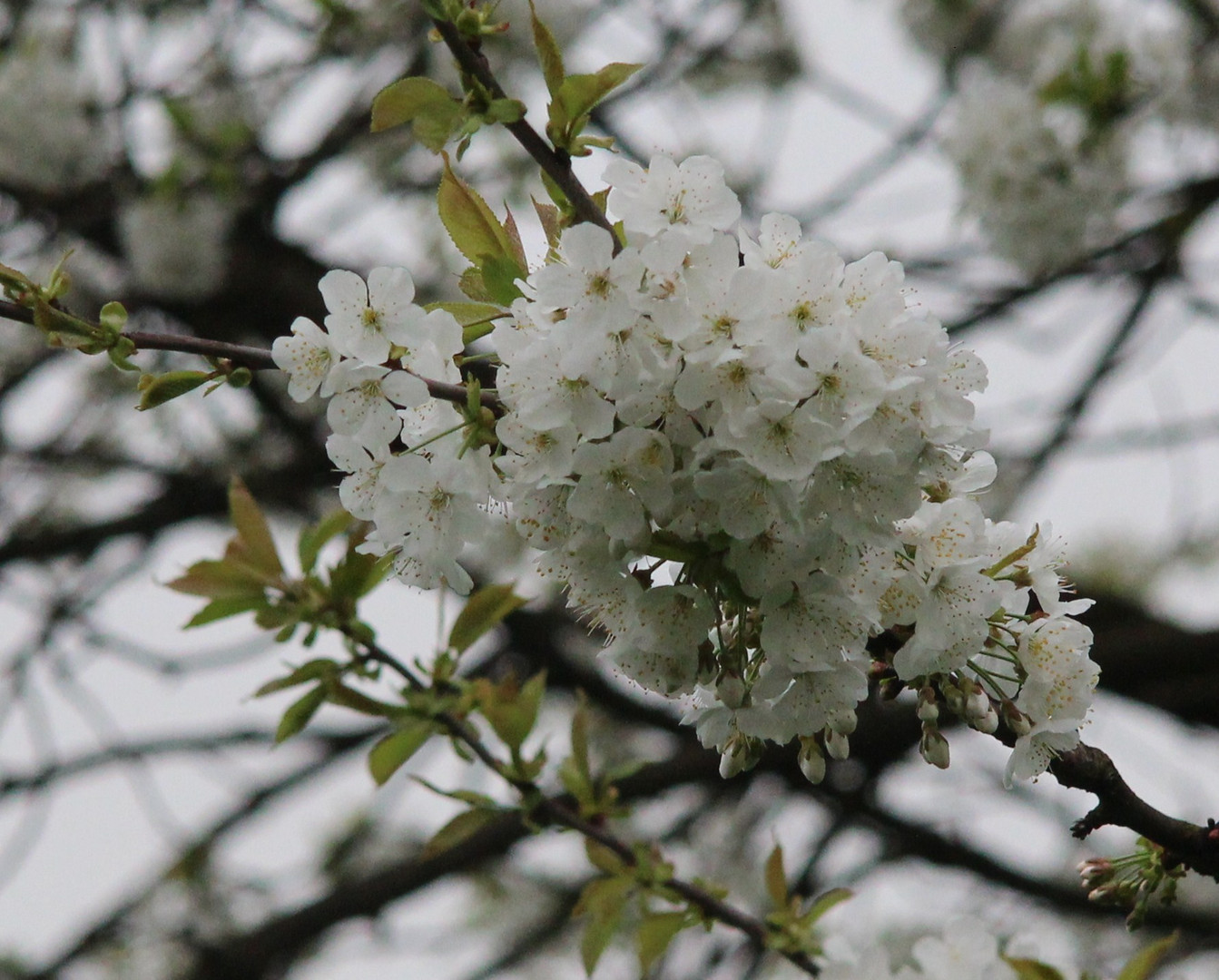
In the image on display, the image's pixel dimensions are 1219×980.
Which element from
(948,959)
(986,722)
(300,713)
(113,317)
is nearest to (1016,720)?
(986,722)

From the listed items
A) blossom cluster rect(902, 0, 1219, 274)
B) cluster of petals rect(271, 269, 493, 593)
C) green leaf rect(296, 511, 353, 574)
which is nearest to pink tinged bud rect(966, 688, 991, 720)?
cluster of petals rect(271, 269, 493, 593)

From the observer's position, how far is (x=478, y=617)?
1775 mm

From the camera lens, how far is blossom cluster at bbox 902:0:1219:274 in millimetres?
3883

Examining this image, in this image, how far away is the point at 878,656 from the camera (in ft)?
4.48

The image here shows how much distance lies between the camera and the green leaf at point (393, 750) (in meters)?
1.64

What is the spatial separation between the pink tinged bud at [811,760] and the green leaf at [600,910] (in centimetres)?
48

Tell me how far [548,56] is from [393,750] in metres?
0.91

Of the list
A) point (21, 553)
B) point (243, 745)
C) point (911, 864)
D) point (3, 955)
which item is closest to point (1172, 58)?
point (911, 864)

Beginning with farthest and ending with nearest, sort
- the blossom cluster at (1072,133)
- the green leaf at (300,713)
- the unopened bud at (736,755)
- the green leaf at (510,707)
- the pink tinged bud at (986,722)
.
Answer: the blossom cluster at (1072,133)
the green leaf at (510,707)
the green leaf at (300,713)
the unopened bud at (736,755)
the pink tinged bud at (986,722)

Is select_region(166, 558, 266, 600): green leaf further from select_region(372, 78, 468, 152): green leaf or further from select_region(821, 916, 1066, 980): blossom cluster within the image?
select_region(821, 916, 1066, 980): blossom cluster

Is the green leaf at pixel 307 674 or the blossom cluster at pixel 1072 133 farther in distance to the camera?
the blossom cluster at pixel 1072 133

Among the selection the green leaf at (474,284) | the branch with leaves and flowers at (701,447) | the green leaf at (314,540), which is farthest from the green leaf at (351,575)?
the green leaf at (474,284)

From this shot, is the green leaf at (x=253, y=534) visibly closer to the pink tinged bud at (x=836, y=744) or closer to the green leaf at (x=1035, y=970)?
the pink tinged bud at (x=836, y=744)

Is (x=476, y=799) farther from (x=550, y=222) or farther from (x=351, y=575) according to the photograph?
(x=550, y=222)
